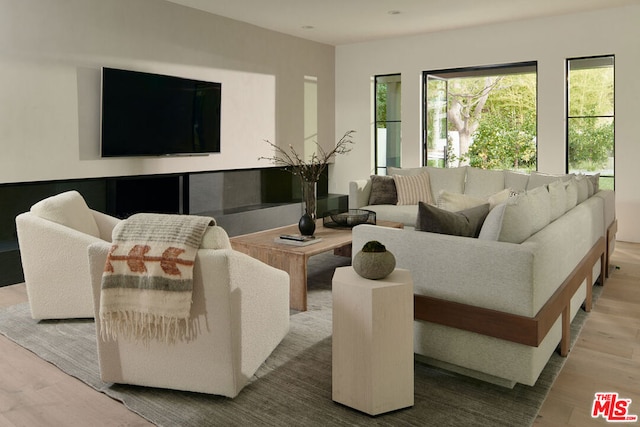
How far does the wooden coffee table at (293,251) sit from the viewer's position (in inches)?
145

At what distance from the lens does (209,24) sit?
6.03 metres

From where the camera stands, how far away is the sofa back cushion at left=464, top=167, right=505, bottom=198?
224 inches

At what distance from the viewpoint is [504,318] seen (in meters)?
2.38

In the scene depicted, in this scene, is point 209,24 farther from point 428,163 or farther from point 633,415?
point 633,415

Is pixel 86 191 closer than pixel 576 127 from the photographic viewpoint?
Yes

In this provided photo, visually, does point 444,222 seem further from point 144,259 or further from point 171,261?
point 144,259

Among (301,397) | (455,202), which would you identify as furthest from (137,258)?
(455,202)

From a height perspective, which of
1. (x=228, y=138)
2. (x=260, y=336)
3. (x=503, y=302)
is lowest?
(x=260, y=336)

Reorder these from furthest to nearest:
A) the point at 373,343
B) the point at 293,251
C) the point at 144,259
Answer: the point at 293,251 → the point at 144,259 → the point at 373,343

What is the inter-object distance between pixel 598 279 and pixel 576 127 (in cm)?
270

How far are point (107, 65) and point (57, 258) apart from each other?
2.46 metres

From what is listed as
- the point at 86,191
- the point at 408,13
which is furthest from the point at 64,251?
the point at 408,13

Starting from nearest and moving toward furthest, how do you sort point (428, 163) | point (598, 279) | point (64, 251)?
point (64, 251)
point (598, 279)
point (428, 163)

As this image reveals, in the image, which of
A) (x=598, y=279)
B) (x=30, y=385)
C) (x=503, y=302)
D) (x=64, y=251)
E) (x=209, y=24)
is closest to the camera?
(x=503, y=302)
